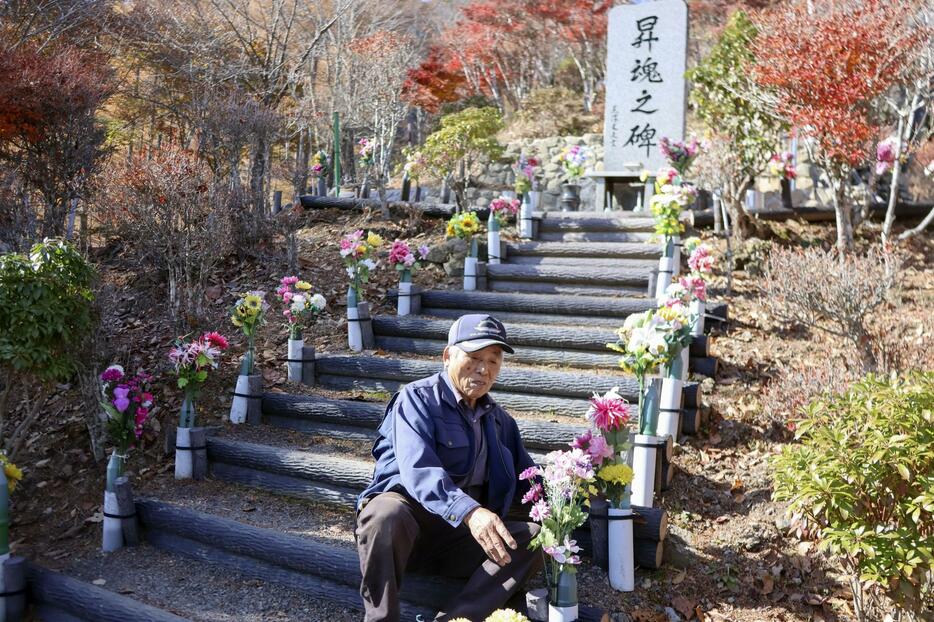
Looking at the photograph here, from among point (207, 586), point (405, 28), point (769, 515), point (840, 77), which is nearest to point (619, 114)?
point (840, 77)

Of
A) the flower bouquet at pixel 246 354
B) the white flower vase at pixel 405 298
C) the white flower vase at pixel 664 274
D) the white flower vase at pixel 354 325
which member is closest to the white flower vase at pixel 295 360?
the flower bouquet at pixel 246 354

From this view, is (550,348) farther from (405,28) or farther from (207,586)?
(405,28)

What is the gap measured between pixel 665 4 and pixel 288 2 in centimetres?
1005

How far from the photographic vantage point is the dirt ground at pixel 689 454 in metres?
3.70

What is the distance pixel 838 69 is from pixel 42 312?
749 centimetres

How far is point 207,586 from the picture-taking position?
152 inches

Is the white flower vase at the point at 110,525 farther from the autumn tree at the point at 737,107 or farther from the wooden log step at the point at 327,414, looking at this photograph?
the autumn tree at the point at 737,107

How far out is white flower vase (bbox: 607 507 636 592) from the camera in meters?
3.53

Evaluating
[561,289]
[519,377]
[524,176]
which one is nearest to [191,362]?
[519,377]

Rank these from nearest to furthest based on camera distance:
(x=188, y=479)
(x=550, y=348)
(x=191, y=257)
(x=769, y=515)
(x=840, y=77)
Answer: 1. (x=769, y=515)
2. (x=188, y=479)
3. (x=550, y=348)
4. (x=191, y=257)
5. (x=840, y=77)

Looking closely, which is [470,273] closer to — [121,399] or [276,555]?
[121,399]

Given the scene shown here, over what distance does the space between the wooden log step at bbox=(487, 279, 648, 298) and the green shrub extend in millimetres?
3864

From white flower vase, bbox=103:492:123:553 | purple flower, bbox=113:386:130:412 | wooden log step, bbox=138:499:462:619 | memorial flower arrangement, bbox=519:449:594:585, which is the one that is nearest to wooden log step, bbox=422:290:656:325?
purple flower, bbox=113:386:130:412

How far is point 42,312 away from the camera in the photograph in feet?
14.6
